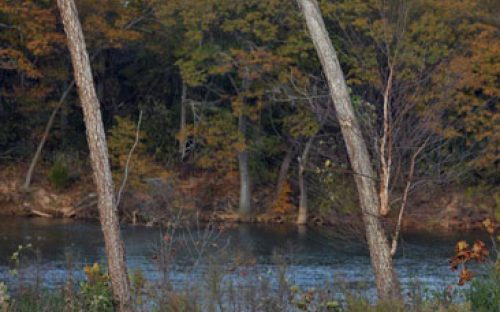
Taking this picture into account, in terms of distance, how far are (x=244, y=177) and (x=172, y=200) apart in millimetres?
3978

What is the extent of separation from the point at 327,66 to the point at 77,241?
15237 millimetres

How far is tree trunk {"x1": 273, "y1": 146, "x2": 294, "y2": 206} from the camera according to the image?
36.1 meters

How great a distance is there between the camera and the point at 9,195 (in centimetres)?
3578

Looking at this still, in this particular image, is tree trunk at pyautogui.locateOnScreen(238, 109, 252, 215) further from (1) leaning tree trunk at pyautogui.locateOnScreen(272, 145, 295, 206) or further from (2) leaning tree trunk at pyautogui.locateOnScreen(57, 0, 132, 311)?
(2) leaning tree trunk at pyautogui.locateOnScreen(57, 0, 132, 311)

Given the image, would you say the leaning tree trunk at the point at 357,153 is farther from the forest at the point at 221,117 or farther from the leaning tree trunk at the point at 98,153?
the forest at the point at 221,117

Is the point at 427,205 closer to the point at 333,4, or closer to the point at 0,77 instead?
the point at 333,4

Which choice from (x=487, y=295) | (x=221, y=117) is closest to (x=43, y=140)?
(x=221, y=117)

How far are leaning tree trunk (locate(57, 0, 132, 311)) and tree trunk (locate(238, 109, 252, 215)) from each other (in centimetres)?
2376

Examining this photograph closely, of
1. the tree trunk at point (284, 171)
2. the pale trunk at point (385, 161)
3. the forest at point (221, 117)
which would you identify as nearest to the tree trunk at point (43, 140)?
the forest at point (221, 117)

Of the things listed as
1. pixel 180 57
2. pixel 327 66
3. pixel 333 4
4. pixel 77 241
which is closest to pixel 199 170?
pixel 180 57

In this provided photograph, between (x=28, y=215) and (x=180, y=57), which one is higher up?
(x=180, y=57)

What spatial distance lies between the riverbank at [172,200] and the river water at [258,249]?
5.02 feet

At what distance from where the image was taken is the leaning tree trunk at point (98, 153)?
37.7 ft

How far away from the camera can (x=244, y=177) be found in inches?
1420
